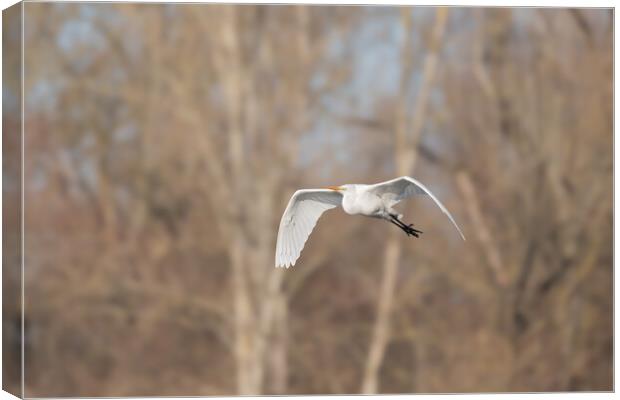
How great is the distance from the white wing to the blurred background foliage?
4.45m

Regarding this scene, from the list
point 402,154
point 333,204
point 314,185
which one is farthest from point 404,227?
point 402,154

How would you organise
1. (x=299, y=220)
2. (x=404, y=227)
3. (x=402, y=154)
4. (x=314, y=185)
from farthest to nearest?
(x=402, y=154) → (x=314, y=185) → (x=299, y=220) → (x=404, y=227)

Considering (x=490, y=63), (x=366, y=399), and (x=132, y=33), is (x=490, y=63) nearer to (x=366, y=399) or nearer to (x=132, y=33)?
(x=132, y=33)

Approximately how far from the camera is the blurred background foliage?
39.7ft

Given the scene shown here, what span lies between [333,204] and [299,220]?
7.7 inches

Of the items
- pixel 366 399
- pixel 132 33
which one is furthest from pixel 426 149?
pixel 366 399

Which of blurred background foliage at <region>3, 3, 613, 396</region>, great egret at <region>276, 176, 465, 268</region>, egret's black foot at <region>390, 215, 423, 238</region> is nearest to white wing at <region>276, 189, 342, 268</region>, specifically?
great egret at <region>276, 176, 465, 268</region>

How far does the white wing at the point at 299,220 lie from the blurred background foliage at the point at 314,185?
445 cm

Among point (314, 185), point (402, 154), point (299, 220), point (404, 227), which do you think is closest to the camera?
point (404, 227)

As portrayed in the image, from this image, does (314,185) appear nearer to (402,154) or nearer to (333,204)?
(402,154)

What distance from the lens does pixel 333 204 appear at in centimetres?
760

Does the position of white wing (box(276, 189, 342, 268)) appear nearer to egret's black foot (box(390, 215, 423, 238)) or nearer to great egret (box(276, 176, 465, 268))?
great egret (box(276, 176, 465, 268))

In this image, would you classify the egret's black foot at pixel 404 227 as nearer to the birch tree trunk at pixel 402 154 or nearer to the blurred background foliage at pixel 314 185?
the blurred background foliage at pixel 314 185

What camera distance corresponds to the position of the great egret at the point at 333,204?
7.07m
